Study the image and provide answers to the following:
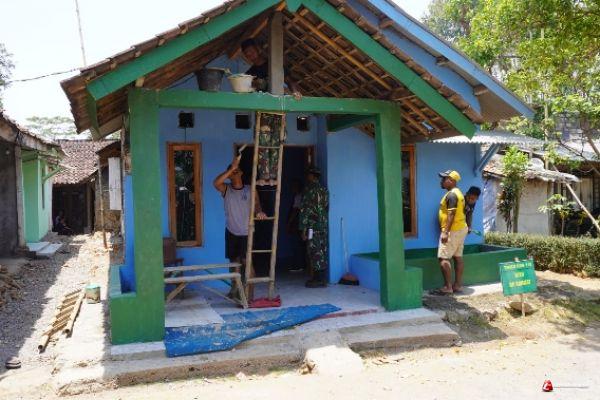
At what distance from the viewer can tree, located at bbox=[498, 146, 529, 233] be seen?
13.2 metres

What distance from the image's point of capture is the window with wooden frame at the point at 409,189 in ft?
33.3

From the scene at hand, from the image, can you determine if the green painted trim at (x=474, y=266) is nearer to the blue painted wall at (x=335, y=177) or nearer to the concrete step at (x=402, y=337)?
the blue painted wall at (x=335, y=177)

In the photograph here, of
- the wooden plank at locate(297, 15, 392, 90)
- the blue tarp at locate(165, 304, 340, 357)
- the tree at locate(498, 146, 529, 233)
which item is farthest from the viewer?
the tree at locate(498, 146, 529, 233)

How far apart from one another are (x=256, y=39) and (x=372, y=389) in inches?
190

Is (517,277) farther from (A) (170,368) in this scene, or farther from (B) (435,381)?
(A) (170,368)

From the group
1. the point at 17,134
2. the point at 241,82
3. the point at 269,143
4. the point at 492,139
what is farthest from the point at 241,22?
the point at 17,134

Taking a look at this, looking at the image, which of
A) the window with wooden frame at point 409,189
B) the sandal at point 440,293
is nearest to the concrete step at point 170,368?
the sandal at point 440,293

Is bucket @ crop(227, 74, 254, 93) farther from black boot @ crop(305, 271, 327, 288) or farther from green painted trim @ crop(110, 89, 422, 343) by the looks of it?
black boot @ crop(305, 271, 327, 288)

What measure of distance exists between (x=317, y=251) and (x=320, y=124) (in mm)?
2148

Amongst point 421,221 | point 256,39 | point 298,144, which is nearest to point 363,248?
point 421,221

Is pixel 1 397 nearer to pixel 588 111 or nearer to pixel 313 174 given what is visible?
pixel 313 174

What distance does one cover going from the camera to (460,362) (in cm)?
592

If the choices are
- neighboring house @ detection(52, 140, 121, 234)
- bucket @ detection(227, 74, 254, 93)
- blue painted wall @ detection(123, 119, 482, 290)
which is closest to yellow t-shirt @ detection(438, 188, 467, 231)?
blue painted wall @ detection(123, 119, 482, 290)

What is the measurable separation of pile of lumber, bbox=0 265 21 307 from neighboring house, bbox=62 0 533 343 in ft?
8.59
